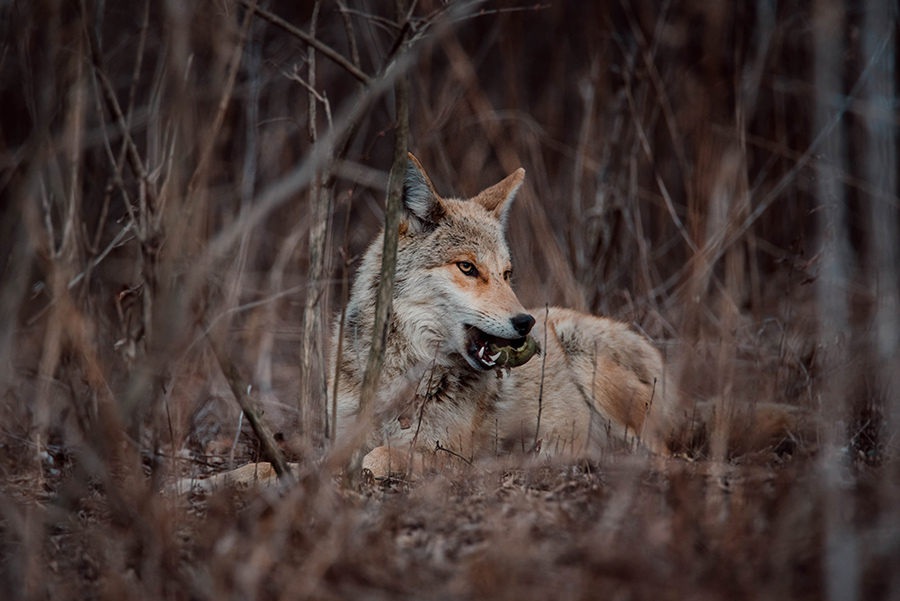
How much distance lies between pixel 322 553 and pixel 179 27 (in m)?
1.51

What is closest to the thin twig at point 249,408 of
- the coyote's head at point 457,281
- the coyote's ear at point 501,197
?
the coyote's head at point 457,281

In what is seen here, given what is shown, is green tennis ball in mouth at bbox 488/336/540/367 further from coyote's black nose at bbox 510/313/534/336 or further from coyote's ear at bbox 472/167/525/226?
coyote's ear at bbox 472/167/525/226

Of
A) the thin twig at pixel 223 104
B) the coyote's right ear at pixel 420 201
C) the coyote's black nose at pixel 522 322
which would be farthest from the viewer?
the coyote's right ear at pixel 420 201

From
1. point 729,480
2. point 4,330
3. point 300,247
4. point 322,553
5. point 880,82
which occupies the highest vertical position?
point 880,82

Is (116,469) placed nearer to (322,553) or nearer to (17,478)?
(17,478)

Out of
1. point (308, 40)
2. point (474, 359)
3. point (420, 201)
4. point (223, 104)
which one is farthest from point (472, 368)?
point (223, 104)

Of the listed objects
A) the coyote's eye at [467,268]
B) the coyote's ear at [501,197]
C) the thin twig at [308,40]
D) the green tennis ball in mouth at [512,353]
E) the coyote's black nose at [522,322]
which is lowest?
the green tennis ball in mouth at [512,353]

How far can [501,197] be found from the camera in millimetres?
4613

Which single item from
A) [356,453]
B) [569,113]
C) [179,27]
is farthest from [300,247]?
[569,113]

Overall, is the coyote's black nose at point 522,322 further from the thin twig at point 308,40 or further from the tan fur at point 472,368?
the thin twig at point 308,40

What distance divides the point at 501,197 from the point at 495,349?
119cm

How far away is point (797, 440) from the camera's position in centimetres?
354

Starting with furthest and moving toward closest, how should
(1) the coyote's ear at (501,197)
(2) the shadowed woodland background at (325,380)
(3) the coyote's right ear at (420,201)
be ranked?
1. (1) the coyote's ear at (501,197)
2. (3) the coyote's right ear at (420,201)
3. (2) the shadowed woodland background at (325,380)

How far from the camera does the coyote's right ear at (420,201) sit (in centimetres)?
400
